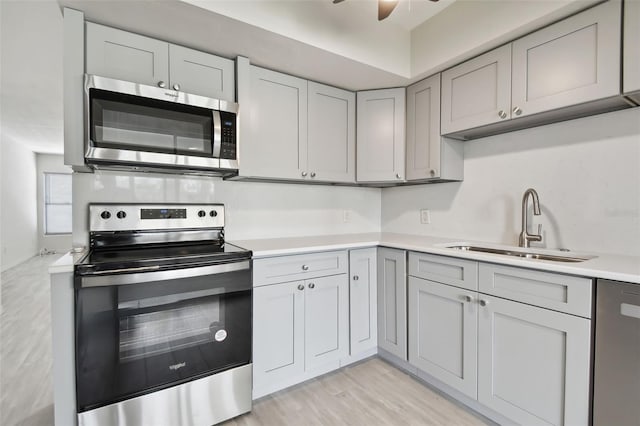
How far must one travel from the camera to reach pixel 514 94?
5.73 ft

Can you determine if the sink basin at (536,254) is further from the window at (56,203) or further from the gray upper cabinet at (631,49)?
the window at (56,203)

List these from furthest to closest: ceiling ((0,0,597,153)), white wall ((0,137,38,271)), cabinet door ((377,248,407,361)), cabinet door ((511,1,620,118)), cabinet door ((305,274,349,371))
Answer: white wall ((0,137,38,271)) → cabinet door ((377,248,407,361)) → cabinet door ((305,274,349,371)) → ceiling ((0,0,597,153)) → cabinet door ((511,1,620,118))

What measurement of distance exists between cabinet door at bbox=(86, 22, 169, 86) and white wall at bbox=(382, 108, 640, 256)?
2.18 metres

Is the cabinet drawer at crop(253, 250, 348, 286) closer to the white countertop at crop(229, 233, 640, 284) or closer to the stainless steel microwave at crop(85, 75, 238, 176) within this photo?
the white countertop at crop(229, 233, 640, 284)

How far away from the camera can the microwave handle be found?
5.79 feet

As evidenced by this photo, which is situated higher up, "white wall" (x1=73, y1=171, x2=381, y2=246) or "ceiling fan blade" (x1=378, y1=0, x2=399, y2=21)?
"ceiling fan blade" (x1=378, y1=0, x2=399, y2=21)

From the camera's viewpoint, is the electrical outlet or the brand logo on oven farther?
the electrical outlet

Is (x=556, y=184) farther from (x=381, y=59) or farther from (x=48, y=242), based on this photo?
(x=48, y=242)

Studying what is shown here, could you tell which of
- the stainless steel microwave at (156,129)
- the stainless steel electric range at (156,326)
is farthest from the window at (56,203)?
the stainless steel microwave at (156,129)

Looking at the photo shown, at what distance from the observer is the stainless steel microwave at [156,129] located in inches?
58.4

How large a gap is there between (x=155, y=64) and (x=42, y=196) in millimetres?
8110

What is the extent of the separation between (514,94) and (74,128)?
2.41 metres

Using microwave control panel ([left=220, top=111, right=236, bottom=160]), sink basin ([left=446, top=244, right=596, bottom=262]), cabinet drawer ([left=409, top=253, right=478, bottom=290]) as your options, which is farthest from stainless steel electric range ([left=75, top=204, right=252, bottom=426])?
sink basin ([left=446, top=244, right=596, bottom=262])

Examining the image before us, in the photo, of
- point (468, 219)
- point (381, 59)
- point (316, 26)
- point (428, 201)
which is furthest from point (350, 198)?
point (316, 26)
